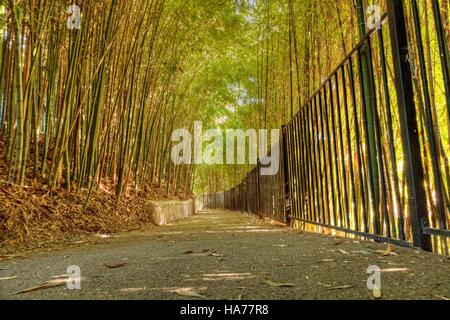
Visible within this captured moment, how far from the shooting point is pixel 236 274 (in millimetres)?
1148

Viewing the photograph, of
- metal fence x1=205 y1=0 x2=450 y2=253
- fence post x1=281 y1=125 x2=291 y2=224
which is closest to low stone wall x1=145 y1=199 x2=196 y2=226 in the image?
fence post x1=281 y1=125 x2=291 y2=224

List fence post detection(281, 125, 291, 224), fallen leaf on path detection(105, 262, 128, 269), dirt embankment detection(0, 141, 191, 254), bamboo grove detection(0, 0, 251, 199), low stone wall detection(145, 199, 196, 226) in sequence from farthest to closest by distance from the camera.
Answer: low stone wall detection(145, 199, 196, 226)
fence post detection(281, 125, 291, 224)
bamboo grove detection(0, 0, 251, 199)
dirt embankment detection(0, 141, 191, 254)
fallen leaf on path detection(105, 262, 128, 269)

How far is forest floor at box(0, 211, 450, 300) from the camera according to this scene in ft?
2.99

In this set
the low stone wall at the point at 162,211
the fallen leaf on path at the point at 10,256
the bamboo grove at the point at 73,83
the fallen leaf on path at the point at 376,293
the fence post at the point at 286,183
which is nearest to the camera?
the fallen leaf on path at the point at 376,293

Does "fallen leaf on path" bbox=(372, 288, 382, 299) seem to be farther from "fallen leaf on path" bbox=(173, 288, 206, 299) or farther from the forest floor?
"fallen leaf on path" bbox=(173, 288, 206, 299)

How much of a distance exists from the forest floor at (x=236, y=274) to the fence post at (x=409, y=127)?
0.48ft

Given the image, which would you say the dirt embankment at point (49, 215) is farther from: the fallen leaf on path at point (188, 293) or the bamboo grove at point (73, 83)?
the fallen leaf on path at point (188, 293)

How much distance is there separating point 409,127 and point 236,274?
0.93 metres

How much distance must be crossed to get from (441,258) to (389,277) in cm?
36

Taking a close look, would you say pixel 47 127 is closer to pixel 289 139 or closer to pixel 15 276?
pixel 15 276

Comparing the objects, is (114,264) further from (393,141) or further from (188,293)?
(393,141)

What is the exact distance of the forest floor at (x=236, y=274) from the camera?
911 millimetres

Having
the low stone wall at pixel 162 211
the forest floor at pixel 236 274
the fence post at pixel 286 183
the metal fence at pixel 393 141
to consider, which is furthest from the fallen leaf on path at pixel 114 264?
the low stone wall at pixel 162 211

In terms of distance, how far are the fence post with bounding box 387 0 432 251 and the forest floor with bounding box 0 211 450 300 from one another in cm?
15
